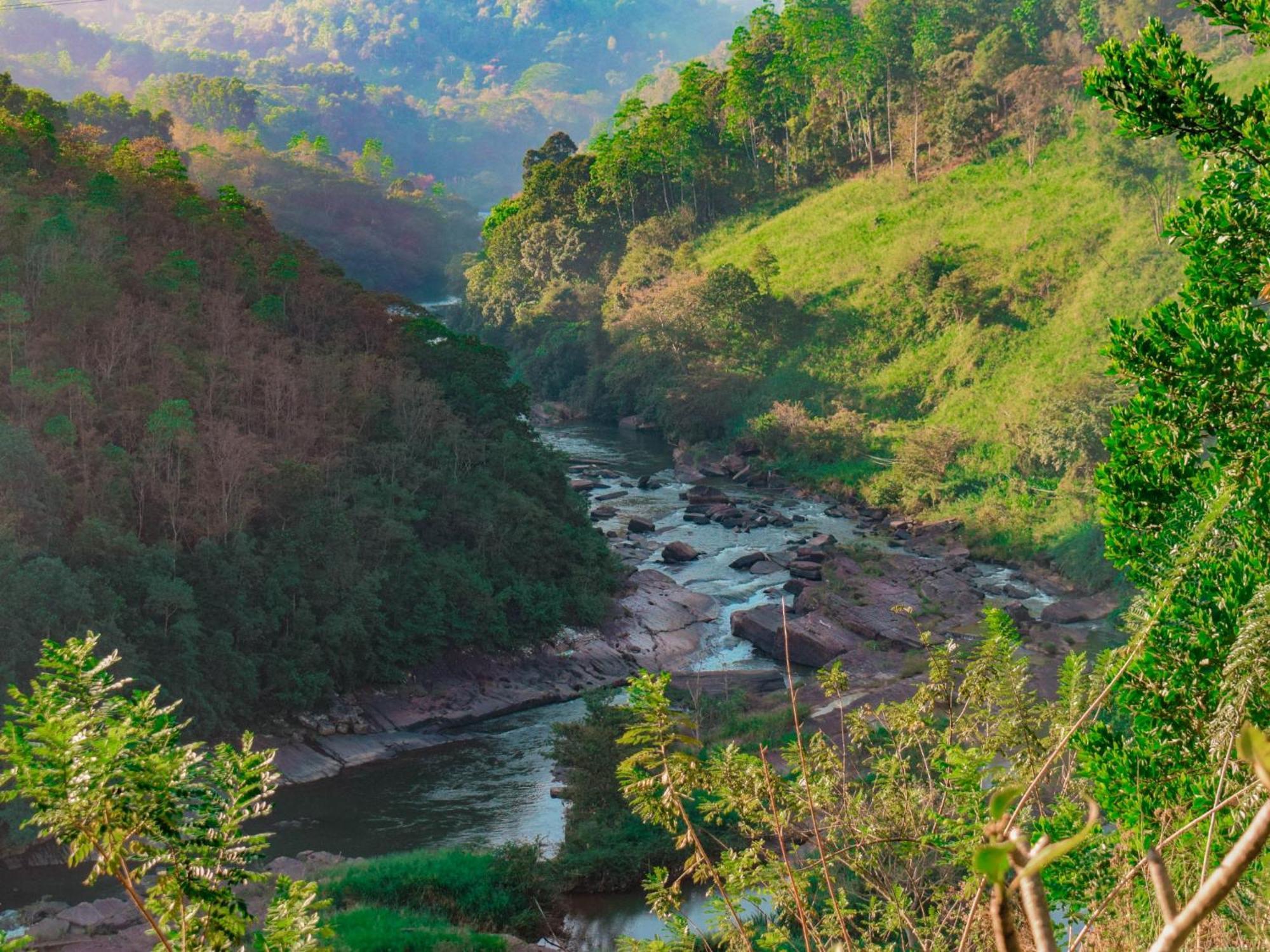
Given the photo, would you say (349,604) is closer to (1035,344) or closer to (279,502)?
(279,502)

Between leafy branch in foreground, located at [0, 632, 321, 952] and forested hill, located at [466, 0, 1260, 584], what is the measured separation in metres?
27.3

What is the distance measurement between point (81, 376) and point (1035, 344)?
28780 millimetres

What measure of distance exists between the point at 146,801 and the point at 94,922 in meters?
12.2

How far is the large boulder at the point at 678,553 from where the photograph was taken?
30.2 meters

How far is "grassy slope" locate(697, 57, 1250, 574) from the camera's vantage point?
34.4 meters

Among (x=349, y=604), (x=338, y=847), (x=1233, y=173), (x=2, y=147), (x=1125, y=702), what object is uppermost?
(x=2, y=147)

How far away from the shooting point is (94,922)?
44.6ft

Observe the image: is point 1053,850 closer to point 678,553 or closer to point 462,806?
point 462,806

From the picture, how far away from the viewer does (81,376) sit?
71.5 ft

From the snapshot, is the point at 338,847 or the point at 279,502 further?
the point at 279,502

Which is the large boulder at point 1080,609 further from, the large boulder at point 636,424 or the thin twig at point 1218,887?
the thin twig at point 1218,887

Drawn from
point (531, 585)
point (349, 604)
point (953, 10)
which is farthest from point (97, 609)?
point (953, 10)

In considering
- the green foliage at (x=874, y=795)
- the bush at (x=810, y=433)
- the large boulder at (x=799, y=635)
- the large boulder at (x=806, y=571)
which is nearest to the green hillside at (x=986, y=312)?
the bush at (x=810, y=433)

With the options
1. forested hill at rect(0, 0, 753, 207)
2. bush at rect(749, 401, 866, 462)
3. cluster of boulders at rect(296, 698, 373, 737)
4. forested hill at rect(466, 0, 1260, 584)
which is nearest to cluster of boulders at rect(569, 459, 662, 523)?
bush at rect(749, 401, 866, 462)
